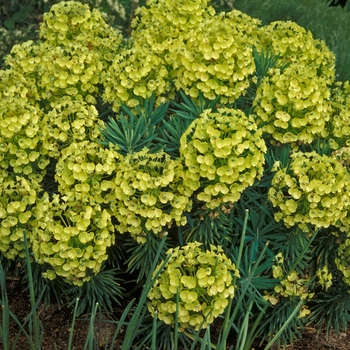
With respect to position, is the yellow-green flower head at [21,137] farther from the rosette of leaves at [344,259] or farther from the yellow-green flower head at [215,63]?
the rosette of leaves at [344,259]

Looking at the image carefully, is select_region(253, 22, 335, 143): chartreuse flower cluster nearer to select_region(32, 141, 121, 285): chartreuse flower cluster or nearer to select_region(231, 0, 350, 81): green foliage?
select_region(32, 141, 121, 285): chartreuse flower cluster

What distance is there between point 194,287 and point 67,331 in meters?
0.93

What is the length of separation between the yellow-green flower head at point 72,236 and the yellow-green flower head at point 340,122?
1396mm

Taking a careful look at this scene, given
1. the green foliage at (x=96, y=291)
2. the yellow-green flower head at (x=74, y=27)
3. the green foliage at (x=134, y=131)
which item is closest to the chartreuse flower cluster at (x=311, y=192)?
the green foliage at (x=134, y=131)

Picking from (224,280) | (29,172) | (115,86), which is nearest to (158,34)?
(115,86)

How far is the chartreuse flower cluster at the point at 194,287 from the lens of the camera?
8.90ft

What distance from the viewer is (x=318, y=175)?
295 cm

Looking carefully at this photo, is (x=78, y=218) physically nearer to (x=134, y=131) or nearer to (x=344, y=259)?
(x=134, y=131)

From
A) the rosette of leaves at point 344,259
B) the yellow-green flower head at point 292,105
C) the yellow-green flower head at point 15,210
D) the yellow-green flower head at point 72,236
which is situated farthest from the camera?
the rosette of leaves at point 344,259

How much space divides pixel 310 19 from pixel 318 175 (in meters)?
4.29

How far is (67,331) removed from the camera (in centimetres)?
329

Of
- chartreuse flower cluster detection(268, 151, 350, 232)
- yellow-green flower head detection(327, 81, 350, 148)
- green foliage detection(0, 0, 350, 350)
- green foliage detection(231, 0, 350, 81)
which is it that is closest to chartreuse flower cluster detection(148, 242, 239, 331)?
green foliage detection(0, 0, 350, 350)

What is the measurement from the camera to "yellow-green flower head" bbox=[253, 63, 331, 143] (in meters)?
3.11

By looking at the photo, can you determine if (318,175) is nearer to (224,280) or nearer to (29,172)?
(224,280)
